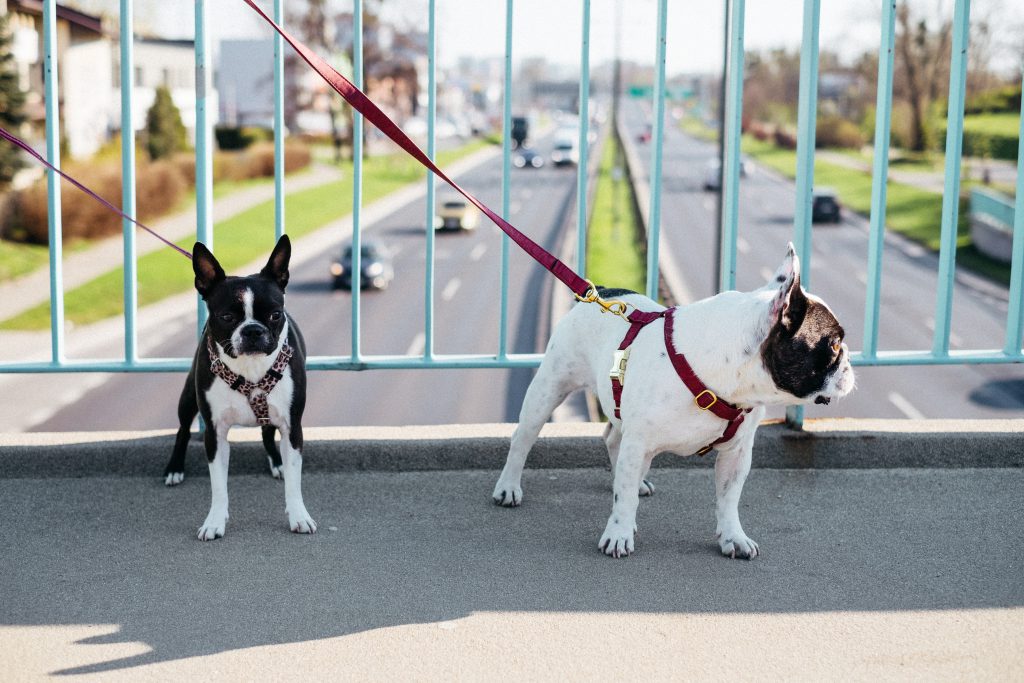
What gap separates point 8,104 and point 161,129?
44.2ft

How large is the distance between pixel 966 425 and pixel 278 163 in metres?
3.10

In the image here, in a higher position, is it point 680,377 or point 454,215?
point 680,377

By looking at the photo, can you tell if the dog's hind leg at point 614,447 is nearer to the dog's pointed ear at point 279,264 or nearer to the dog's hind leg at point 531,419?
the dog's hind leg at point 531,419

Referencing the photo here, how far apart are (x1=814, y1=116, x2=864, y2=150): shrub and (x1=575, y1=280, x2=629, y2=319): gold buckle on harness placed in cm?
8695

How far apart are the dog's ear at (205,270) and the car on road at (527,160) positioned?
85.7 metres

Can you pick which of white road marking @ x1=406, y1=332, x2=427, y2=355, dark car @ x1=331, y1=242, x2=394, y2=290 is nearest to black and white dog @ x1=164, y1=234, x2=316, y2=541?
white road marking @ x1=406, y1=332, x2=427, y2=355

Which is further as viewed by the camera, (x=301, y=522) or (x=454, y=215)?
(x=454, y=215)

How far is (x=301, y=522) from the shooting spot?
4.26m

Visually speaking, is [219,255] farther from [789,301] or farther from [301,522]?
[789,301]

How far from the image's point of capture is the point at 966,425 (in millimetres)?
5273

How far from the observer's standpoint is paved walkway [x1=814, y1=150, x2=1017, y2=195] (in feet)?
180

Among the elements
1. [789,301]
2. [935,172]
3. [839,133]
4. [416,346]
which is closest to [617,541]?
[789,301]

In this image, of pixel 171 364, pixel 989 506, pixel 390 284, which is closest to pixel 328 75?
pixel 171 364

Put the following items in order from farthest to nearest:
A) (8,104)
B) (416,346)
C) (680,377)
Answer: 1. (8,104)
2. (416,346)
3. (680,377)
